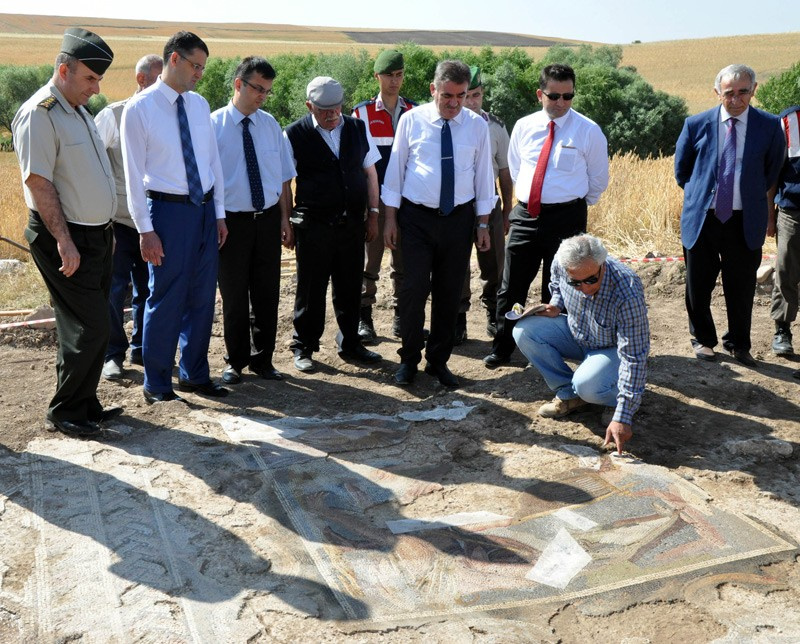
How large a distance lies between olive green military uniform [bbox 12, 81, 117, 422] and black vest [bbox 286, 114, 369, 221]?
1.46 metres

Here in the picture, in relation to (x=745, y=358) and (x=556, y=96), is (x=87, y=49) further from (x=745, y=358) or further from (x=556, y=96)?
(x=745, y=358)

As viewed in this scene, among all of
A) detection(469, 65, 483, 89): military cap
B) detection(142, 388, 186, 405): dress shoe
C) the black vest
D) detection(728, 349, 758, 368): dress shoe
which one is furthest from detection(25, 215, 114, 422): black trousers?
detection(728, 349, 758, 368): dress shoe

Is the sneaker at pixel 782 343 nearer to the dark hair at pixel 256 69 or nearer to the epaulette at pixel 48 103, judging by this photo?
the dark hair at pixel 256 69

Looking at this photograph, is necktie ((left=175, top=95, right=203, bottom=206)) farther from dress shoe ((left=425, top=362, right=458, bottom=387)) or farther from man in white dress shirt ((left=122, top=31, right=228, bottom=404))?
dress shoe ((left=425, top=362, right=458, bottom=387))

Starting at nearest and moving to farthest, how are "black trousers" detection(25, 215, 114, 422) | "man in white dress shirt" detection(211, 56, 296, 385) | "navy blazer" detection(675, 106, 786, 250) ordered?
1. "black trousers" detection(25, 215, 114, 422)
2. "man in white dress shirt" detection(211, 56, 296, 385)
3. "navy blazer" detection(675, 106, 786, 250)

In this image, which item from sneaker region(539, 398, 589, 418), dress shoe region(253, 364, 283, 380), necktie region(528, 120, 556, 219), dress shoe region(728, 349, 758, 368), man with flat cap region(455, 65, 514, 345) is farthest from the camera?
man with flat cap region(455, 65, 514, 345)

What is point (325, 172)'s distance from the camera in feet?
18.4

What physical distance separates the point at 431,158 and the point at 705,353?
7.50ft

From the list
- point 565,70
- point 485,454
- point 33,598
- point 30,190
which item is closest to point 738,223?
point 565,70

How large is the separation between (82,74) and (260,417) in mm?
2026

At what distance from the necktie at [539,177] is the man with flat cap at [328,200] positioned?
103cm

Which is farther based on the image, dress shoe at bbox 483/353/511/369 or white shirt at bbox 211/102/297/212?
dress shoe at bbox 483/353/511/369

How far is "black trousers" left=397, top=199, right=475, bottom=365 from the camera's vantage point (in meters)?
5.40

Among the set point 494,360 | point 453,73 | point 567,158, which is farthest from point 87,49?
point 494,360
